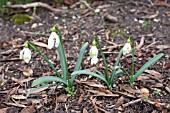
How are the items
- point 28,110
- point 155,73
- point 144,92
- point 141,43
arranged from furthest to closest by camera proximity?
point 141,43 → point 155,73 → point 144,92 → point 28,110

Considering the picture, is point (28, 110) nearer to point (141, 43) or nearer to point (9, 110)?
point (9, 110)

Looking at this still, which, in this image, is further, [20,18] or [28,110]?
[20,18]

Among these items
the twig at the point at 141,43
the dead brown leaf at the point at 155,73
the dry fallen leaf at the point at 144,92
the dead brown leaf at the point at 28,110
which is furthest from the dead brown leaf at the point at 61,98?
the twig at the point at 141,43

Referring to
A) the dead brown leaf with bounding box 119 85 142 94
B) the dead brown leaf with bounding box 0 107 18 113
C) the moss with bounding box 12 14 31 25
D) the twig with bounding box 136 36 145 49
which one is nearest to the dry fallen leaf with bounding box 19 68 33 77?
the dead brown leaf with bounding box 0 107 18 113

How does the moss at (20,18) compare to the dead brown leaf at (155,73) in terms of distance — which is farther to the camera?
the moss at (20,18)

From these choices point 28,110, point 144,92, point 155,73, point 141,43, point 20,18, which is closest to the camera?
point 28,110

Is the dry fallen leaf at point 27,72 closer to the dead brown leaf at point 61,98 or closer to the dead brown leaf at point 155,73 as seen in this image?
the dead brown leaf at point 61,98

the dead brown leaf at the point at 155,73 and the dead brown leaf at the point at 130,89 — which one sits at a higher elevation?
the dead brown leaf at the point at 155,73

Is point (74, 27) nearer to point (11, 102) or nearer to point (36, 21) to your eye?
point (36, 21)

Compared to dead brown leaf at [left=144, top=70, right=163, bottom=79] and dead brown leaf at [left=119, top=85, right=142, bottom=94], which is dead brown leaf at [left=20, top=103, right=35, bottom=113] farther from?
dead brown leaf at [left=144, top=70, right=163, bottom=79]

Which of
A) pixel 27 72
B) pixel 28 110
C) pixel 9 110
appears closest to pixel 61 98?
pixel 28 110
